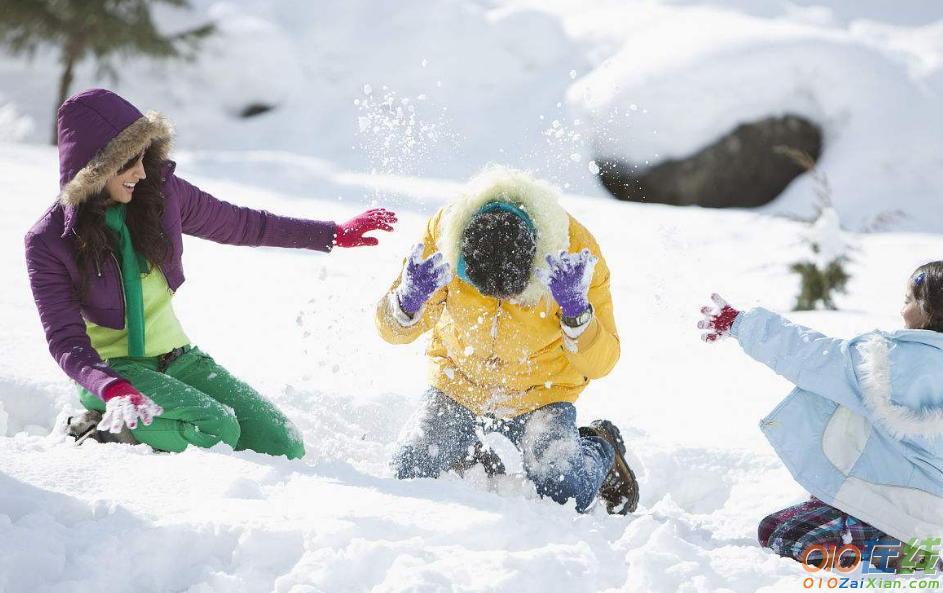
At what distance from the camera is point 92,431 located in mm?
2676

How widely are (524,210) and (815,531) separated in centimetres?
124

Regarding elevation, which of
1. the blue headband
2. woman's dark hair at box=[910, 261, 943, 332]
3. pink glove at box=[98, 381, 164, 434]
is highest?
the blue headband

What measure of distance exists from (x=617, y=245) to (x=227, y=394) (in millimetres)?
5097

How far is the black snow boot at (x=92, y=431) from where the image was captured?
2670 mm

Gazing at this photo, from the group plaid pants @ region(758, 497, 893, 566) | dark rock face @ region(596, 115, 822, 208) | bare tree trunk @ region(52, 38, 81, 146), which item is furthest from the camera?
bare tree trunk @ region(52, 38, 81, 146)

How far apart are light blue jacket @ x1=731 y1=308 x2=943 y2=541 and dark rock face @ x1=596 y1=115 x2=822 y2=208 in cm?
750

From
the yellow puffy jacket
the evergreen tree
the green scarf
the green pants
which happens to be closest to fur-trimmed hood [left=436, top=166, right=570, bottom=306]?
the yellow puffy jacket

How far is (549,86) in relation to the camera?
38.2 ft

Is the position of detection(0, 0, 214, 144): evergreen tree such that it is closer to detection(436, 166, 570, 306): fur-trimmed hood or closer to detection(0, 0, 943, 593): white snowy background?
detection(0, 0, 943, 593): white snowy background

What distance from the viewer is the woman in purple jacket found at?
2523 millimetres

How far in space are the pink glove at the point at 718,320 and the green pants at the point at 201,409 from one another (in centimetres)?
143

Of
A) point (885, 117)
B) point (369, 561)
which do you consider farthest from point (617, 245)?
point (369, 561)

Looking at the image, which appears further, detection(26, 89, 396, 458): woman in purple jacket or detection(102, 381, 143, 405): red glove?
detection(26, 89, 396, 458): woman in purple jacket

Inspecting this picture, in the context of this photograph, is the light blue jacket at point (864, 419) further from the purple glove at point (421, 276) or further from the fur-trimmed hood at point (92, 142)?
the fur-trimmed hood at point (92, 142)
